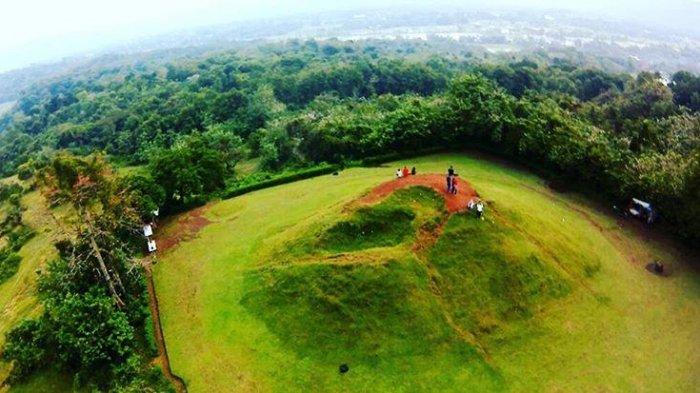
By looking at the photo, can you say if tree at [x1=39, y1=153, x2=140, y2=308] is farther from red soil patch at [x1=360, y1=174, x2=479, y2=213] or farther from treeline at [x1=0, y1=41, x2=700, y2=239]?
red soil patch at [x1=360, y1=174, x2=479, y2=213]

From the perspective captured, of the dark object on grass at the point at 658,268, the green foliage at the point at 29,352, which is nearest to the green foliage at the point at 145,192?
the green foliage at the point at 29,352

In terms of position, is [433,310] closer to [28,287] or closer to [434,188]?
[434,188]

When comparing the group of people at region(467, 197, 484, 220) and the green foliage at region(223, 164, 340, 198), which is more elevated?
the group of people at region(467, 197, 484, 220)

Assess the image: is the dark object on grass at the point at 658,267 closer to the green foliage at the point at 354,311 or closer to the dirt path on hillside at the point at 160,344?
the green foliage at the point at 354,311

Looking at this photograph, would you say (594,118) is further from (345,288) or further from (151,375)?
(151,375)

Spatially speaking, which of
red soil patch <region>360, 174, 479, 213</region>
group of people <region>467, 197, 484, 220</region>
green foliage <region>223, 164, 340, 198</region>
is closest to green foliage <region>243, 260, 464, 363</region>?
red soil patch <region>360, 174, 479, 213</region>

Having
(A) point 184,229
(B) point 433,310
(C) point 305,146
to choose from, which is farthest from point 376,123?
(B) point 433,310
